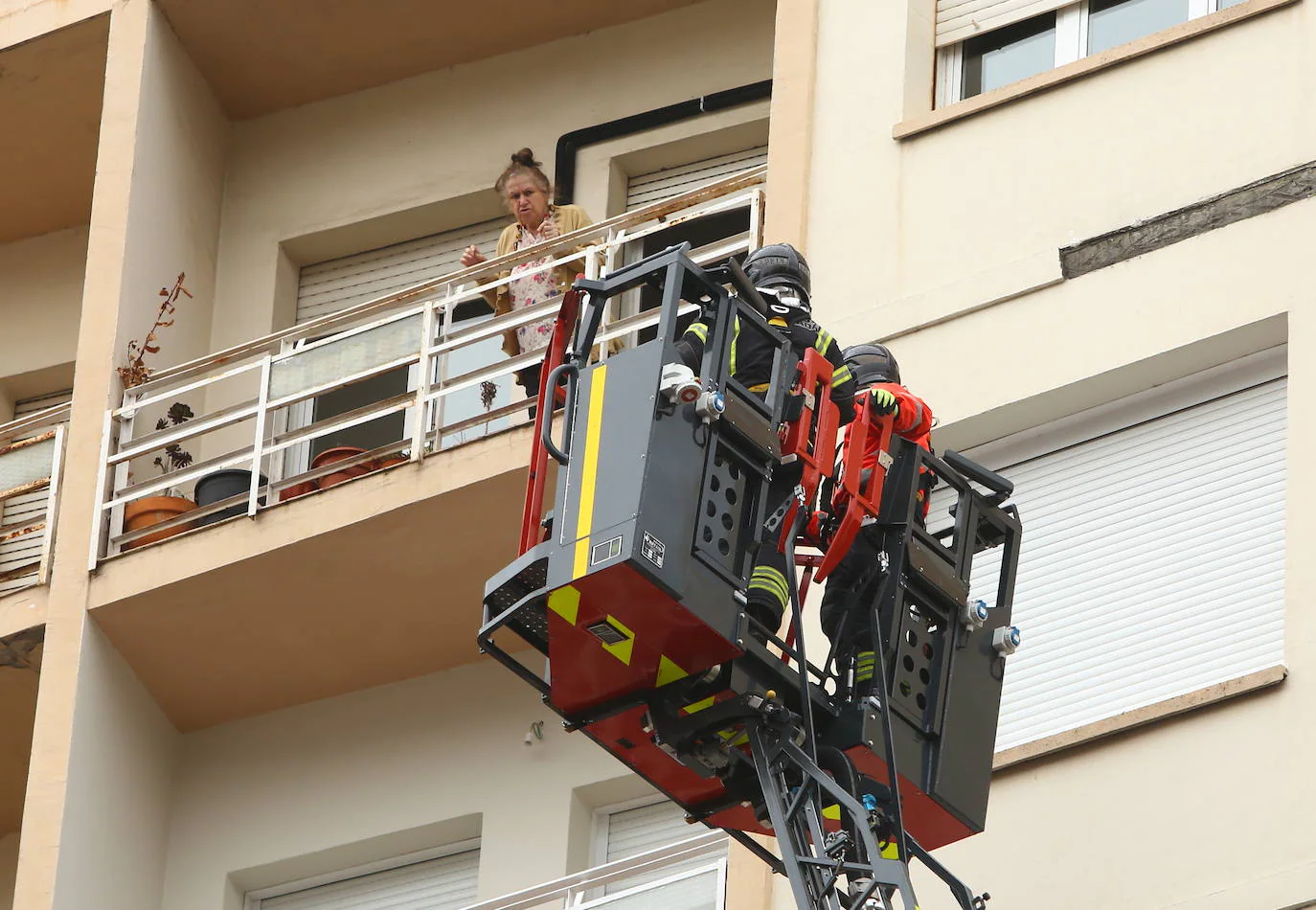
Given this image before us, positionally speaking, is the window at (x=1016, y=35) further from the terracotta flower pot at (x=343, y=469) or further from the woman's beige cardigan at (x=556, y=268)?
the terracotta flower pot at (x=343, y=469)

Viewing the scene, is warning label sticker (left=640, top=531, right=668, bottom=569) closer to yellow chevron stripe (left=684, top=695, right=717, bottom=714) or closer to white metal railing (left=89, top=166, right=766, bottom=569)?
yellow chevron stripe (left=684, top=695, right=717, bottom=714)

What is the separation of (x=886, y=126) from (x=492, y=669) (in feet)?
11.7

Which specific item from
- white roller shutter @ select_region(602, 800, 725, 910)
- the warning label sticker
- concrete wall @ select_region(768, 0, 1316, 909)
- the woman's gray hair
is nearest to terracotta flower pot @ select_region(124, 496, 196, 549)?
the woman's gray hair

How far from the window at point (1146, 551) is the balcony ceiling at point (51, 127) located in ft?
22.3

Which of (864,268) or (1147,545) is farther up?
(864,268)

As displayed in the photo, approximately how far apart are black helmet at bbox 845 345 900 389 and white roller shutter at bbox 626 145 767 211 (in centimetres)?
501

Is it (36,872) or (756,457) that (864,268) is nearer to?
(756,457)

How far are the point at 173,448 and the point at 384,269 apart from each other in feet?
6.43

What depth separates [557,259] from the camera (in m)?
15.1

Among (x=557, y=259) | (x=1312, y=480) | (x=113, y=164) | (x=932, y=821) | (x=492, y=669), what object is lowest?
(x=932, y=821)

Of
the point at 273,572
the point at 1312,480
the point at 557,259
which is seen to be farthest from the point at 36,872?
the point at 1312,480

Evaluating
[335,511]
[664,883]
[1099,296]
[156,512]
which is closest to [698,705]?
[664,883]

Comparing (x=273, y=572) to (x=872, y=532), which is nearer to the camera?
(x=872, y=532)

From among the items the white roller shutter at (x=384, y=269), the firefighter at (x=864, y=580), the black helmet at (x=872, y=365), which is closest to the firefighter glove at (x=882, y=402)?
the firefighter at (x=864, y=580)
